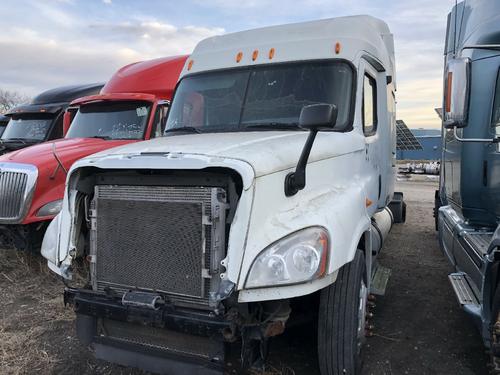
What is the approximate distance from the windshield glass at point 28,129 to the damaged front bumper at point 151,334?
23.8ft

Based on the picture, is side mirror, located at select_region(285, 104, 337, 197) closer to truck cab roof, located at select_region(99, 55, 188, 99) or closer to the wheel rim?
the wheel rim

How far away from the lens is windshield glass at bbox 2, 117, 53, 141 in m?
9.59

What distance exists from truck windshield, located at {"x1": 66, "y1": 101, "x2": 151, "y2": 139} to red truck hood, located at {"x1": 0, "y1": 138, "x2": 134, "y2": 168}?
25cm

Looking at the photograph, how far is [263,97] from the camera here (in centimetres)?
427

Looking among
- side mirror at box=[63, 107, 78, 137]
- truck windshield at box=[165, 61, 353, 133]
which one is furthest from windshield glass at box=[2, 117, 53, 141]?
truck windshield at box=[165, 61, 353, 133]

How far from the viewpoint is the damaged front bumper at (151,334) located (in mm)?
2801

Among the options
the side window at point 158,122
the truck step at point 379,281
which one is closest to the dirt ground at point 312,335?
the truck step at point 379,281

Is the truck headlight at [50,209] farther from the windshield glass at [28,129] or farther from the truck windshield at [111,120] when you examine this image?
the windshield glass at [28,129]

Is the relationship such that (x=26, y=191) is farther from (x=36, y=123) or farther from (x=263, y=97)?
(x=36, y=123)

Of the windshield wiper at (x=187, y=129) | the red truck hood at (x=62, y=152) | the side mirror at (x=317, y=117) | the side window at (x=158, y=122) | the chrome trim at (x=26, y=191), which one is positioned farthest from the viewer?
the side window at (x=158, y=122)

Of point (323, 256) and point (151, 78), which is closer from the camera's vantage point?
point (323, 256)

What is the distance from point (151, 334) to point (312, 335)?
168cm

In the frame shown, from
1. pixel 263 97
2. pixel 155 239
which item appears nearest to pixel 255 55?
pixel 263 97

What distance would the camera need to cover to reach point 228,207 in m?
2.87
